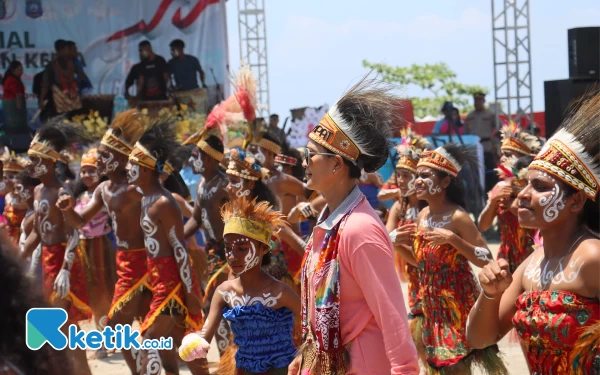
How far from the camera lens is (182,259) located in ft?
24.3

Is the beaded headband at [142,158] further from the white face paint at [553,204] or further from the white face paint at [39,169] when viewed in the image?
the white face paint at [553,204]

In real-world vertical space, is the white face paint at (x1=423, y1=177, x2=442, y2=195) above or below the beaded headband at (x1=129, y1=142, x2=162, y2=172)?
below

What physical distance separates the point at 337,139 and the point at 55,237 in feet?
18.0

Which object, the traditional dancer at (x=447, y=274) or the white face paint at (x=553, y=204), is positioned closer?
the white face paint at (x=553, y=204)

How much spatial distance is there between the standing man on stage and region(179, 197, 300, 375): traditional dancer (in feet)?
42.9

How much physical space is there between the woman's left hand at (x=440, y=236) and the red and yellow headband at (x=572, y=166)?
264cm

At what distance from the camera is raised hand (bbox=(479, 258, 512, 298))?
11.9 ft

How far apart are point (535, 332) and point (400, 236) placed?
3.01 m

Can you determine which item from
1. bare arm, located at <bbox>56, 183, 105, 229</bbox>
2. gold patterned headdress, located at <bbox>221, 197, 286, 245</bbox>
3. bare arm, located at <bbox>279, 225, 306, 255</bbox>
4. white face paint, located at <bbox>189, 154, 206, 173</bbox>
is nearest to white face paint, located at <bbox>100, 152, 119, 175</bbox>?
bare arm, located at <bbox>56, 183, 105, 229</bbox>

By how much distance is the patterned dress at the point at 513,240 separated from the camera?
891cm

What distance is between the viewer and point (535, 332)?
3.68 meters

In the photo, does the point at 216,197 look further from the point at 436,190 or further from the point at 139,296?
the point at 436,190

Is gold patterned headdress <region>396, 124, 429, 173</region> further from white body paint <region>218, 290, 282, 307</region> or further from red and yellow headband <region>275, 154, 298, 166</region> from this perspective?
white body paint <region>218, 290, 282, 307</region>

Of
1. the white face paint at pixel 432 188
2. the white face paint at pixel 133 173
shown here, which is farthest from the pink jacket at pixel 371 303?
the white face paint at pixel 133 173
